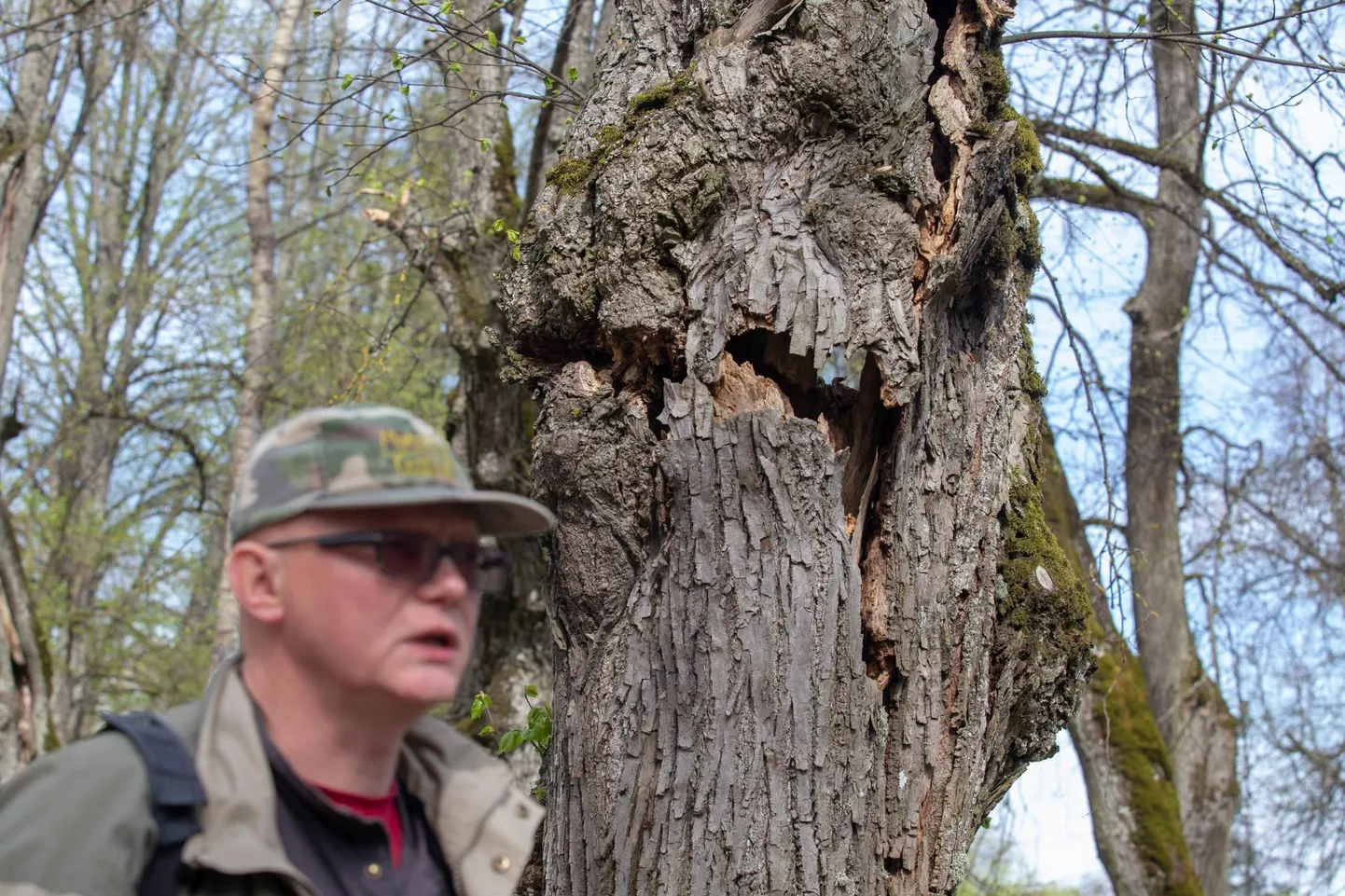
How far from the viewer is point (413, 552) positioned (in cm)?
176

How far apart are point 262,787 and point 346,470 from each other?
1.39 ft

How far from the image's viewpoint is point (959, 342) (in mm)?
3693

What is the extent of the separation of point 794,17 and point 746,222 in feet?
2.08

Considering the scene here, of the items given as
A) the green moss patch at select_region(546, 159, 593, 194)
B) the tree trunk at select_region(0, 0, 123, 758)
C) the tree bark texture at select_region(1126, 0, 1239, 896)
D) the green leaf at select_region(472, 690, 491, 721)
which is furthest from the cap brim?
the tree bark texture at select_region(1126, 0, 1239, 896)

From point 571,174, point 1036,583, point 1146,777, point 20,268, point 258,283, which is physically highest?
point 258,283

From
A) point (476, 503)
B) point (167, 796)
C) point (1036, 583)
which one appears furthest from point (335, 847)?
point (1036, 583)

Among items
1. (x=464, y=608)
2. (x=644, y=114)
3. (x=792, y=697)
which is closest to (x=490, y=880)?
(x=464, y=608)

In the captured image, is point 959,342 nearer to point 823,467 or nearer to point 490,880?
point 823,467

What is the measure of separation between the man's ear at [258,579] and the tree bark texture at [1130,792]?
6.84 m

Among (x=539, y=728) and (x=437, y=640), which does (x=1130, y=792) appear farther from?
(x=437, y=640)

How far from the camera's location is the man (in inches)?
63.3

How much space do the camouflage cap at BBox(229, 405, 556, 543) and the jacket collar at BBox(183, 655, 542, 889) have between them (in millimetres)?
258

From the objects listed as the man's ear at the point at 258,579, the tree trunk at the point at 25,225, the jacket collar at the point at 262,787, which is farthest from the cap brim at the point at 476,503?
the tree trunk at the point at 25,225

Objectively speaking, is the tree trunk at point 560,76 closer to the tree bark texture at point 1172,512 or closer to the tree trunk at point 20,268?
the tree trunk at point 20,268
